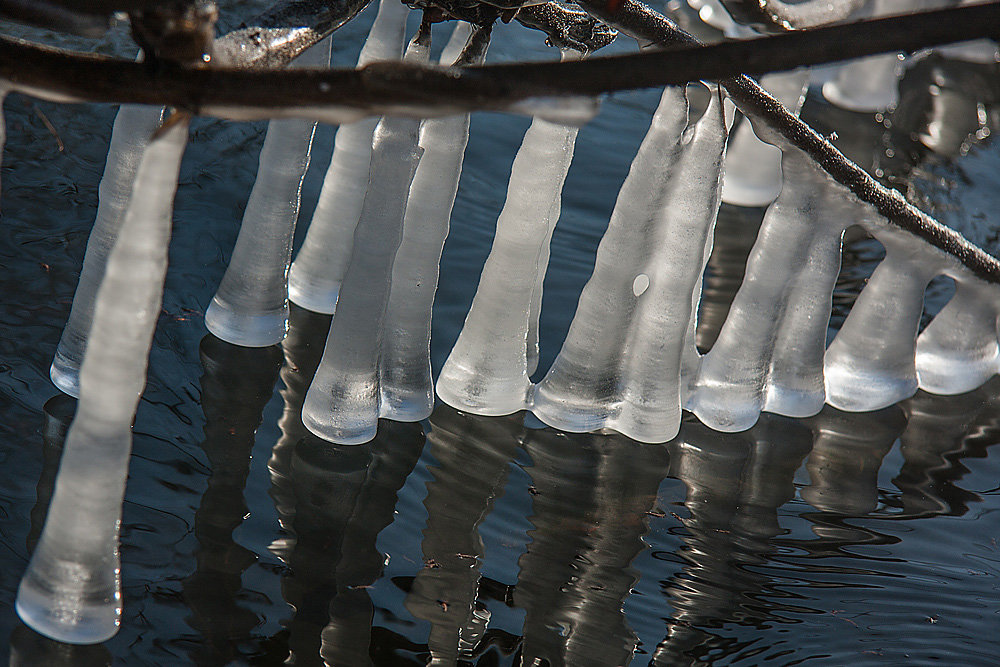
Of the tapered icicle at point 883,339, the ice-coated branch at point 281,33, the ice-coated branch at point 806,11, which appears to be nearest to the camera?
the ice-coated branch at point 281,33

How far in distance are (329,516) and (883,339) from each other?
2.85 ft

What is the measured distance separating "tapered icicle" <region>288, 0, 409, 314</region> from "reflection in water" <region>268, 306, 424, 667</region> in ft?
0.32

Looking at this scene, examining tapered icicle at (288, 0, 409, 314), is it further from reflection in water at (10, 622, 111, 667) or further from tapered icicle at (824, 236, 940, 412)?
A: tapered icicle at (824, 236, 940, 412)

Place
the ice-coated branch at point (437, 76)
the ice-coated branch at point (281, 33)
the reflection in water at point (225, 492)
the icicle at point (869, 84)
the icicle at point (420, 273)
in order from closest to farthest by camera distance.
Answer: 1. the ice-coated branch at point (437, 76)
2. the ice-coated branch at point (281, 33)
3. the reflection in water at point (225, 492)
4. the icicle at point (420, 273)
5. the icicle at point (869, 84)

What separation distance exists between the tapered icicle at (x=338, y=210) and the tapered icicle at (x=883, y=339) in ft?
2.43

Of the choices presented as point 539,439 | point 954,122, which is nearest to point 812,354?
point 539,439

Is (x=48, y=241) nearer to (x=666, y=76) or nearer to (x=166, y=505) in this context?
(x=166, y=505)

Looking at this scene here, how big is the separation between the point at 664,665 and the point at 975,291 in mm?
854

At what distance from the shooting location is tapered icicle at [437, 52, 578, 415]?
1.21 meters

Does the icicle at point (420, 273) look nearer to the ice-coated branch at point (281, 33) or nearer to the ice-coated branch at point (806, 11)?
the ice-coated branch at point (281, 33)

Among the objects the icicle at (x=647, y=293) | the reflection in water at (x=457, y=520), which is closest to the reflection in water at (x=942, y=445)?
the icicle at (x=647, y=293)

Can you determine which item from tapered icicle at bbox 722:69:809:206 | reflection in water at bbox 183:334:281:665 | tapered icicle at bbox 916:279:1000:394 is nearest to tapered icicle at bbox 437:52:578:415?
reflection in water at bbox 183:334:281:665

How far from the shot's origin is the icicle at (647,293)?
3.96ft

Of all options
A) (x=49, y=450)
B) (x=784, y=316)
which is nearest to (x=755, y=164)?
(x=784, y=316)
